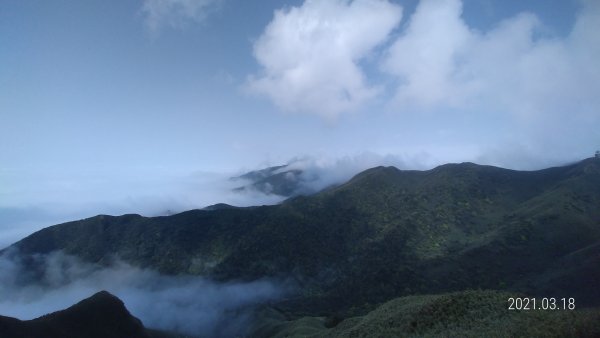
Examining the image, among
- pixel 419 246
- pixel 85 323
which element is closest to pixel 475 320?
pixel 85 323

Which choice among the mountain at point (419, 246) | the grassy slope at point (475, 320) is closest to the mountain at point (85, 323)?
the mountain at point (419, 246)

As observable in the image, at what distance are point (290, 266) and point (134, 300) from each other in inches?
2922

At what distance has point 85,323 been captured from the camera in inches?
3440

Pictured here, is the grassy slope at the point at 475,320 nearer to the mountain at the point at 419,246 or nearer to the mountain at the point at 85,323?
the mountain at the point at 419,246

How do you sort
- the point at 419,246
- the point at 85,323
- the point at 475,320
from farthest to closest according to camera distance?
the point at 419,246 < the point at 85,323 < the point at 475,320

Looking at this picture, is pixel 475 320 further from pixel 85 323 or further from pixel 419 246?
pixel 419 246

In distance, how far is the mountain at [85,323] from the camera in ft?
240

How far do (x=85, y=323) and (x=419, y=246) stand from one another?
397 ft

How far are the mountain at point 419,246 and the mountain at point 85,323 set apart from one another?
55107 mm

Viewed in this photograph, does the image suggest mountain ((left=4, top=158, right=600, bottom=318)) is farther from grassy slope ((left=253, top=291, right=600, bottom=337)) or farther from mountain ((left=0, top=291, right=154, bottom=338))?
grassy slope ((left=253, top=291, right=600, bottom=337))

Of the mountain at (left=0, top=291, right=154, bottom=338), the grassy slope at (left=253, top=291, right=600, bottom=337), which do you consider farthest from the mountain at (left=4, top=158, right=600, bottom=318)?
the grassy slope at (left=253, top=291, right=600, bottom=337)

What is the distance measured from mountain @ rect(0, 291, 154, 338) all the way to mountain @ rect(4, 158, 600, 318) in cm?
5511

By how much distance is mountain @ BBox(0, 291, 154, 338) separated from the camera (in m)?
73.2

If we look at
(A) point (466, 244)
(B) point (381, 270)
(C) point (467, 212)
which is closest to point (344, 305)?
(B) point (381, 270)
